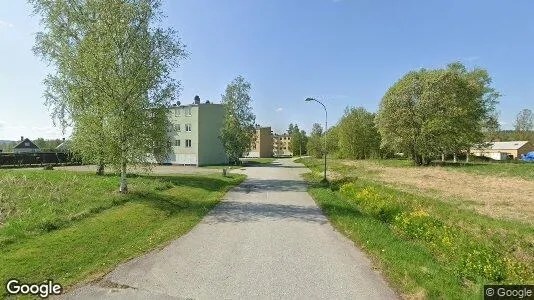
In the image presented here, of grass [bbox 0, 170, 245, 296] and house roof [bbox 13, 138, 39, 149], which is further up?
house roof [bbox 13, 138, 39, 149]

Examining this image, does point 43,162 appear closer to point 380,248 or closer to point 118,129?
point 118,129

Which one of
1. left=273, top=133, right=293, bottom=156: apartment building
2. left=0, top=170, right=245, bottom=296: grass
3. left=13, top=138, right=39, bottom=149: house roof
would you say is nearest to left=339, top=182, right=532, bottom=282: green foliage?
left=0, top=170, right=245, bottom=296: grass

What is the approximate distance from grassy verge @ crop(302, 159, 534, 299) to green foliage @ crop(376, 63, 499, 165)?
39007 millimetres

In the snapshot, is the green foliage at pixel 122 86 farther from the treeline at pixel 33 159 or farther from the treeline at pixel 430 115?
the treeline at pixel 430 115

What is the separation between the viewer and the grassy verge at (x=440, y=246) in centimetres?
822

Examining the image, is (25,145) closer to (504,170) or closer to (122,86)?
(122,86)

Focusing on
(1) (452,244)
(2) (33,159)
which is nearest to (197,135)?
(2) (33,159)

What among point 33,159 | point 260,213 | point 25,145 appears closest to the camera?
point 260,213

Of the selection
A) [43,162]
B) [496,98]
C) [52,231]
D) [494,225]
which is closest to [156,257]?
[52,231]

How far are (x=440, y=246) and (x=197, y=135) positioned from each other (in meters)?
52.1

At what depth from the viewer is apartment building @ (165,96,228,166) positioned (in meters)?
60.7

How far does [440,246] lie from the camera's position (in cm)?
1130

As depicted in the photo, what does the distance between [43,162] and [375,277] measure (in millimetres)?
50498

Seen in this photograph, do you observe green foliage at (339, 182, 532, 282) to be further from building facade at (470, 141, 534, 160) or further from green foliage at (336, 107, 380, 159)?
building facade at (470, 141, 534, 160)
